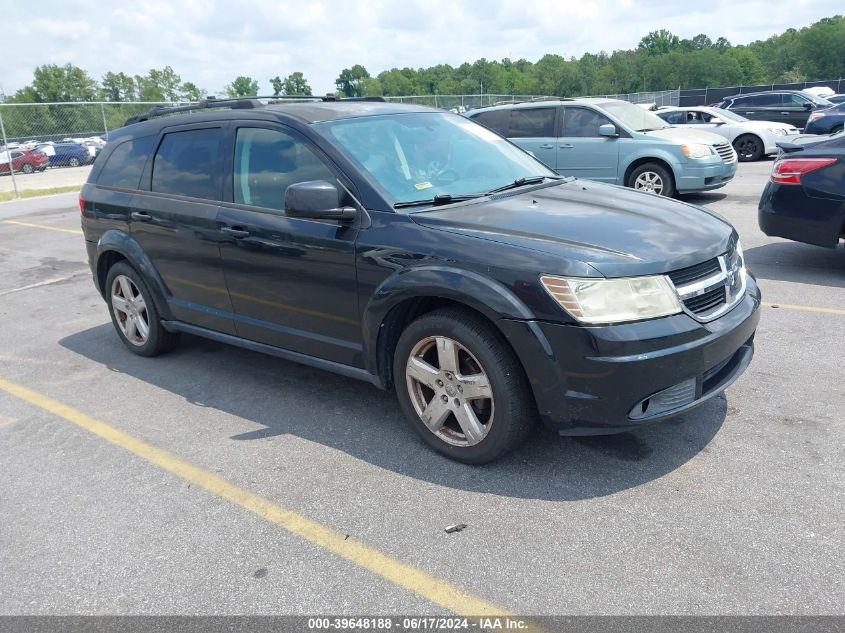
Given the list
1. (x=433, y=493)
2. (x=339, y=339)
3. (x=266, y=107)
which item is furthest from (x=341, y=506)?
(x=266, y=107)

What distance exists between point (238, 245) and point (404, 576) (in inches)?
93.3

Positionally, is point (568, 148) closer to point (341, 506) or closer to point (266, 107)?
point (266, 107)

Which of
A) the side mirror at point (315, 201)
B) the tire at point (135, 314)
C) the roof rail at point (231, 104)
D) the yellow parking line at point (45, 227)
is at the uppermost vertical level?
the roof rail at point (231, 104)

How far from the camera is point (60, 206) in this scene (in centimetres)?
1639

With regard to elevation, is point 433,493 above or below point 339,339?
below

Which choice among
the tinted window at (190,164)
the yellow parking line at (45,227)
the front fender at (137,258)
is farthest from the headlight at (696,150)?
the yellow parking line at (45,227)

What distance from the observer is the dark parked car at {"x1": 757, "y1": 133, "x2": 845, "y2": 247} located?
6379 mm

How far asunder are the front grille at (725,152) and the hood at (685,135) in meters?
0.07

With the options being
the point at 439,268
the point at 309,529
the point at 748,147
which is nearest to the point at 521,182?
the point at 439,268

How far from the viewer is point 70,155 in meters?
26.0

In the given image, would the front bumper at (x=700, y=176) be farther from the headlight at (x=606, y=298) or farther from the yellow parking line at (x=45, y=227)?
the yellow parking line at (x=45, y=227)

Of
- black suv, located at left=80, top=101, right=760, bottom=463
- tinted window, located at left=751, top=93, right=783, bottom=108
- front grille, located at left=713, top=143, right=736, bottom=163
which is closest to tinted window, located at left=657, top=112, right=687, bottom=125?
tinted window, located at left=751, top=93, right=783, bottom=108

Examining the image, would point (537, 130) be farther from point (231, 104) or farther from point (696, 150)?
point (231, 104)

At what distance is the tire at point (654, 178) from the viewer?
10586mm
